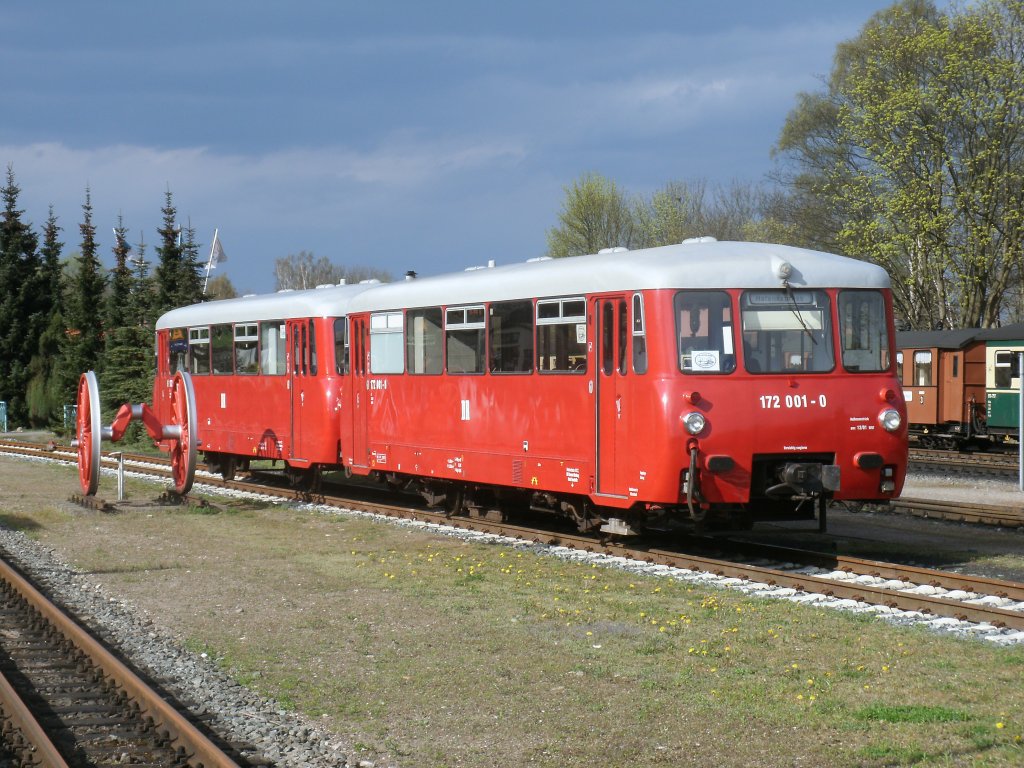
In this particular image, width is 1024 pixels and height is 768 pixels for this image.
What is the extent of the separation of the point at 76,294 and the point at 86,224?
Result: 16.4 feet

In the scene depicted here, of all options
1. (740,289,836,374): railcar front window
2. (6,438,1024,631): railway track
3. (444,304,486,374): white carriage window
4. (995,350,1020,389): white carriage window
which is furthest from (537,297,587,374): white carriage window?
(995,350,1020,389): white carriage window

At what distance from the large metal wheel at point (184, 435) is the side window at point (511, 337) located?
584 centimetres

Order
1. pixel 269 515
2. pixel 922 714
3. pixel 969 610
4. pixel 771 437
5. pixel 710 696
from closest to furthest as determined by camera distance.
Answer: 1. pixel 922 714
2. pixel 710 696
3. pixel 969 610
4. pixel 771 437
5. pixel 269 515

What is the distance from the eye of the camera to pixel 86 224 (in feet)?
174

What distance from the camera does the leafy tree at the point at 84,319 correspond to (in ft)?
149

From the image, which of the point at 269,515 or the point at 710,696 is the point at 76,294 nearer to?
the point at 269,515

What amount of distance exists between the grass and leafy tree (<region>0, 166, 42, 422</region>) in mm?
44035

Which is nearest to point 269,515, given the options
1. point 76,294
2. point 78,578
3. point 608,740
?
point 78,578

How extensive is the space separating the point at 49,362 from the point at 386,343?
1481 inches

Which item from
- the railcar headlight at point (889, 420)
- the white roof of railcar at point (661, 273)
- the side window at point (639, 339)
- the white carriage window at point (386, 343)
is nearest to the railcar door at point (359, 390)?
the white carriage window at point (386, 343)

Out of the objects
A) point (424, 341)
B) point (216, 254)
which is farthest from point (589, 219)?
point (424, 341)

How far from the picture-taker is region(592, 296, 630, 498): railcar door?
12.9 metres

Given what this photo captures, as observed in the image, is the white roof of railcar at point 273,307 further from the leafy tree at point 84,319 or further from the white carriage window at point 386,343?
the leafy tree at point 84,319

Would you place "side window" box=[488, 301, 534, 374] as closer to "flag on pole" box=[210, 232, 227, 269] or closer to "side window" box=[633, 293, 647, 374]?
"side window" box=[633, 293, 647, 374]
